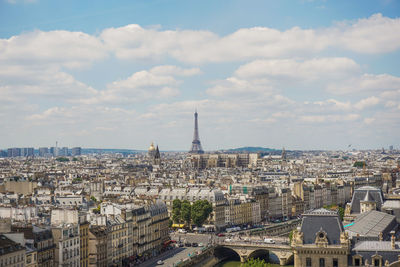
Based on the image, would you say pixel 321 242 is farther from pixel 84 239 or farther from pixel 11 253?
pixel 84 239

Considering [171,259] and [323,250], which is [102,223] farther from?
[323,250]

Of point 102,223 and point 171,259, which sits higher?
point 102,223

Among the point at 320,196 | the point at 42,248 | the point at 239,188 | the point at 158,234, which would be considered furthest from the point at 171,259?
the point at 320,196

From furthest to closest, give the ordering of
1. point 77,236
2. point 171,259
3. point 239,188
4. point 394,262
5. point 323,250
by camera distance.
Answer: point 239,188 < point 171,259 < point 77,236 < point 323,250 < point 394,262

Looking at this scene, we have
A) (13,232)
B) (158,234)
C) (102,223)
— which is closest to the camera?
(13,232)

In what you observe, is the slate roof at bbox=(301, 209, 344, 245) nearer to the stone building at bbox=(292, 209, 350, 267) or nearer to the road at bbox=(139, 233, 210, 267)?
the stone building at bbox=(292, 209, 350, 267)

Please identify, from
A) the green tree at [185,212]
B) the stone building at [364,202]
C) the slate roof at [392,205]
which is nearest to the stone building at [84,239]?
the stone building at [364,202]

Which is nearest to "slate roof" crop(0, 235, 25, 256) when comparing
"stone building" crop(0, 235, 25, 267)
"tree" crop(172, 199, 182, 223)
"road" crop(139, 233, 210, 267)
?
"stone building" crop(0, 235, 25, 267)

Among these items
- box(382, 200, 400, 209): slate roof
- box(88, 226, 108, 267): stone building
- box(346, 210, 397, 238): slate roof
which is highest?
box(382, 200, 400, 209): slate roof
